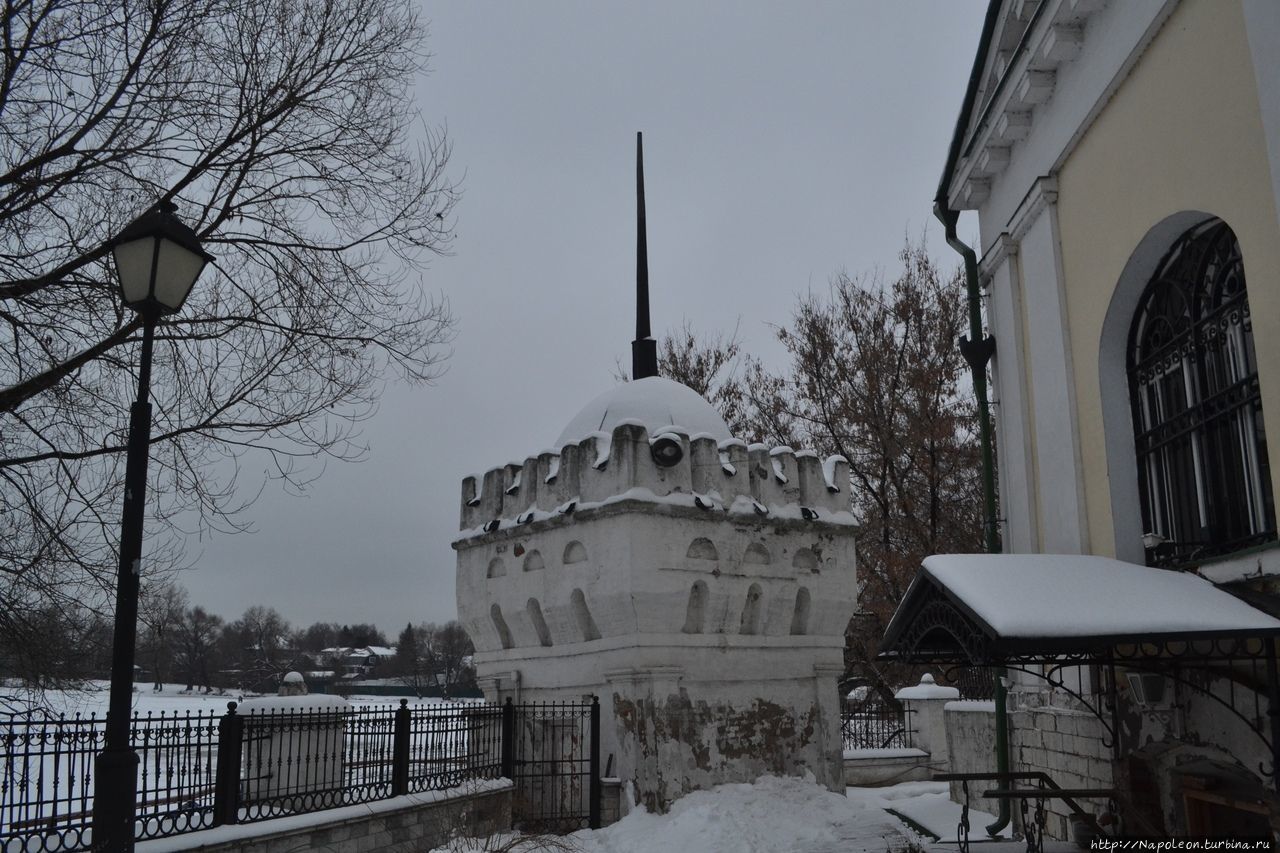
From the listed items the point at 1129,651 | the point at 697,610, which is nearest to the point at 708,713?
the point at 697,610

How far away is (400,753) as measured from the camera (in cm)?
1170

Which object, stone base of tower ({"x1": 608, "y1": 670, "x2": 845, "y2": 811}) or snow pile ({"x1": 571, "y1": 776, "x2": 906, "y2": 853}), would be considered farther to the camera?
stone base of tower ({"x1": 608, "y1": 670, "x2": 845, "y2": 811})

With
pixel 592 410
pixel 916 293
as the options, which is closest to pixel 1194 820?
pixel 592 410

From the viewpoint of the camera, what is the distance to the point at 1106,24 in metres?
7.84

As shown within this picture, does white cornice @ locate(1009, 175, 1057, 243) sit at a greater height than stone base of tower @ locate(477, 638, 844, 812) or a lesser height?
greater

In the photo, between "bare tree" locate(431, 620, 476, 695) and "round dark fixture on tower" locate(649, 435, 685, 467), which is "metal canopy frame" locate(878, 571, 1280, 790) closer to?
"round dark fixture on tower" locate(649, 435, 685, 467)

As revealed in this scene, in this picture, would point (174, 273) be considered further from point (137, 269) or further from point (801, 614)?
point (801, 614)

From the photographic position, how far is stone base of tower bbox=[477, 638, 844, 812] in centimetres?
1212

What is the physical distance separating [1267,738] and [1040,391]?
3.93m

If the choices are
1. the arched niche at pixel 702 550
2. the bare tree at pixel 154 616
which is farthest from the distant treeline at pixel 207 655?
the arched niche at pixel 702 550

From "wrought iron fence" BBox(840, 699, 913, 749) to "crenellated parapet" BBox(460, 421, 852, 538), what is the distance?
19.1 ft

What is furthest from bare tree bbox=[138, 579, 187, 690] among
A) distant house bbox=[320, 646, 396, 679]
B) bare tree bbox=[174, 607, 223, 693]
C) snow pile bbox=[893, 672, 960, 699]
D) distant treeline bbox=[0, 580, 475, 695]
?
distant house bbox=[320, 646, 396, 679]

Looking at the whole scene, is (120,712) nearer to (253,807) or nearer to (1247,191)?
(253,807)

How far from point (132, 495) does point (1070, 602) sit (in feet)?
18.9
